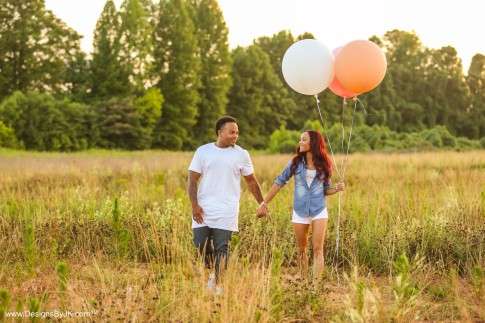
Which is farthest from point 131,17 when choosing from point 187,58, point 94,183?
point 94,183

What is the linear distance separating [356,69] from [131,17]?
31.0 metres

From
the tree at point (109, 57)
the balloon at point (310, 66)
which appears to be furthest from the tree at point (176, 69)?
the balloon at point (310, 66)

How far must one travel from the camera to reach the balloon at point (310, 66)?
6.36 meters

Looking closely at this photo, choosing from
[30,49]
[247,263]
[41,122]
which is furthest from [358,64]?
[30,49]

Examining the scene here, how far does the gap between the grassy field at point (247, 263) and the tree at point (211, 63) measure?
103ft

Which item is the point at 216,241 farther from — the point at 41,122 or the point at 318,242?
the point at 41,122

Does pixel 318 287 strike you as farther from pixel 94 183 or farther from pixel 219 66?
pixel 219 66

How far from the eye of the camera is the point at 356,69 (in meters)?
6.44

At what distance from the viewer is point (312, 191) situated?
597 centimetres

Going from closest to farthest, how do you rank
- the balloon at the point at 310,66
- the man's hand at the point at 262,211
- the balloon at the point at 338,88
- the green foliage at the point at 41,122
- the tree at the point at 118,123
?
the man's hand at the point at 262,211 < the balloon at the point at 310,66 < the balloon at the point at 338,88 < the green foliage at the point at 41,122 < the tree at the point at 118,123

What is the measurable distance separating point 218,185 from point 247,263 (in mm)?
793

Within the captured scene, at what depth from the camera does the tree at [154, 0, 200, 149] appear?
39062 mm

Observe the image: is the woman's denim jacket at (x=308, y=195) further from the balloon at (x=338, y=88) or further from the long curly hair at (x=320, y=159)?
the balloon at (x=338, y=88)

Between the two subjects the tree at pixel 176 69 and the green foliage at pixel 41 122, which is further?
the tree at pixel 176 69
